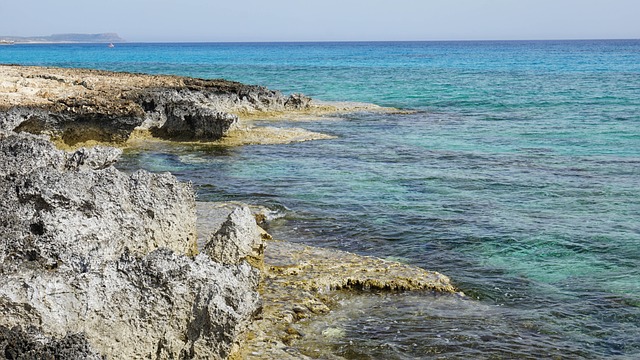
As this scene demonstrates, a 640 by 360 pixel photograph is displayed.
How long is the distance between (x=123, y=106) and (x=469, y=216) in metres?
14.1

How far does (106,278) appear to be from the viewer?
7219 millimetres

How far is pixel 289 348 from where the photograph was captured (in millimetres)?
8781

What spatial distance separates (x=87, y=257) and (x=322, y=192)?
10.7 m

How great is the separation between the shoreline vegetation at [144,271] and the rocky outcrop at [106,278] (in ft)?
0.04

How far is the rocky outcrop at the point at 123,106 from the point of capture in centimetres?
2277

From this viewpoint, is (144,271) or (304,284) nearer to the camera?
(144,271)

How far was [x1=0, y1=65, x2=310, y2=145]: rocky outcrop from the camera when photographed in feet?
74.7

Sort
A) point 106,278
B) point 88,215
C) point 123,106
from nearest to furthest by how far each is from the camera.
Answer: point 106,278 → point 88,215 → point 123,106

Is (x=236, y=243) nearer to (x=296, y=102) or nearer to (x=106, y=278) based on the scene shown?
(x=106, y=278)

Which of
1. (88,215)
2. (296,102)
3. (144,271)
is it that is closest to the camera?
(144,271)

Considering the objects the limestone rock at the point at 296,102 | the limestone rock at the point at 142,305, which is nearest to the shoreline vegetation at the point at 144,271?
the limestone rock at the point at 142,305

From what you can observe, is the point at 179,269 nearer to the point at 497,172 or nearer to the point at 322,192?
the point at 322,192

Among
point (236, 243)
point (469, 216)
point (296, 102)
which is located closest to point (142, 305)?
point (236, 243)

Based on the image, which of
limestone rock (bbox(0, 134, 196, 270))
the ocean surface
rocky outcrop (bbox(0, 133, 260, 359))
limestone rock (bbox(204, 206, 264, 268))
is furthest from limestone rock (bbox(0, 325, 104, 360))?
limestone rock (bbox(204, 206, 264, 268))
